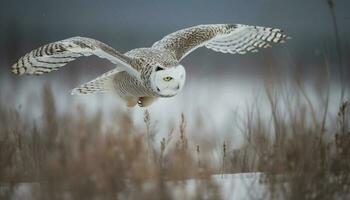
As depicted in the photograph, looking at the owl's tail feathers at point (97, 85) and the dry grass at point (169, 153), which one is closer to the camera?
the dry grass at point (169, 153)

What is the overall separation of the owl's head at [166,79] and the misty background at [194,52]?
0.71 feet

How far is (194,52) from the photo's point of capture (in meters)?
2.76

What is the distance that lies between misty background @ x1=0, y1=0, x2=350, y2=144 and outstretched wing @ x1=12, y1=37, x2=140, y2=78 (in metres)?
0.16

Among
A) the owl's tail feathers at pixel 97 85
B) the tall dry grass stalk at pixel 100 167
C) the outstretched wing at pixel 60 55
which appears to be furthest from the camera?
the owl's tail feathers at pixel 97 85

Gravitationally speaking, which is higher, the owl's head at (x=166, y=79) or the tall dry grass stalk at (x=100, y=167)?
the owl's head at (x=166, y=79)

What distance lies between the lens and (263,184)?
6.97 ft

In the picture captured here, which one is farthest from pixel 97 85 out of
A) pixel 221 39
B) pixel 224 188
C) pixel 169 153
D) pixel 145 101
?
pixel 224 188

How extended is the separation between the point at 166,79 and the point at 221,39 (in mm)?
576

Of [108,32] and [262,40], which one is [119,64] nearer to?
[108,32]

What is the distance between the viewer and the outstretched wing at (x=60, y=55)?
7.13 ft

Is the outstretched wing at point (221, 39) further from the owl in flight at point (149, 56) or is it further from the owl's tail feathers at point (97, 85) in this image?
the owl's tail feathers at point (97, 85)

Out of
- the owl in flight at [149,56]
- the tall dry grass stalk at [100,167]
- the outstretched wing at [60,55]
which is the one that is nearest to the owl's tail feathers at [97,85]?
the owl in flight at [149,56]

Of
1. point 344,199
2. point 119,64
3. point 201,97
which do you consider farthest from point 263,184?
point 119,64

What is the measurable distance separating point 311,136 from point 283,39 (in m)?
0.59
